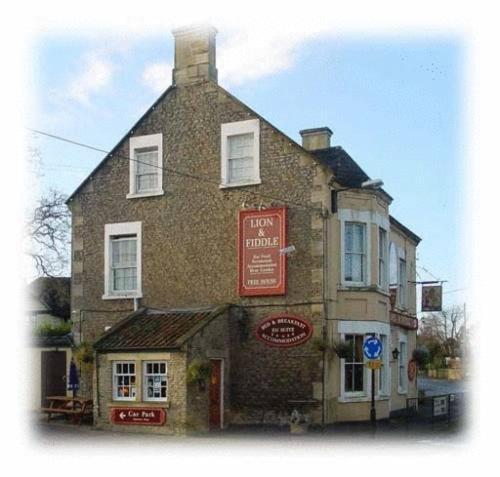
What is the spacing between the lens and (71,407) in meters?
28.0

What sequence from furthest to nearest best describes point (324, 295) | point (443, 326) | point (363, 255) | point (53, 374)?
point (443, 326) < point (53, 374) < point (363, 255) < point (324, 295)

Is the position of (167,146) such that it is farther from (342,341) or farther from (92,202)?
(342,341)

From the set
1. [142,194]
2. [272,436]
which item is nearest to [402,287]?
[142,194]

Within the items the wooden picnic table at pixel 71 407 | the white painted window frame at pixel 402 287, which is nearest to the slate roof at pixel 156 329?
the wooden picnic table at pixel 71 407

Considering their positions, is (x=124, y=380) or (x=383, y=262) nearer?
(x=124, y=380)

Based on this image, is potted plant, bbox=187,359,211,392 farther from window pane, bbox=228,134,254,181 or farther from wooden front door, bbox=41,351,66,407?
wooden front door, bbox=41,351,66,407

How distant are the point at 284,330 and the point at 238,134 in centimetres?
652

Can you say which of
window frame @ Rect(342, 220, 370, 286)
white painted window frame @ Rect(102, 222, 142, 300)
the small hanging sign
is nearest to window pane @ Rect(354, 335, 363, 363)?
window frame @ Rect(342, 220, 370, 286)

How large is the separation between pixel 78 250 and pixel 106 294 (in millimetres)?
2172

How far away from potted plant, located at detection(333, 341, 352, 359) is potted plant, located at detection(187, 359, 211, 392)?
3.88 m

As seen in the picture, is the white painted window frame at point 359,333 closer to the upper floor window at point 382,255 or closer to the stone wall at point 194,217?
the stone wall at point 194,217

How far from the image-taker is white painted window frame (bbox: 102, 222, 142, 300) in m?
28.6

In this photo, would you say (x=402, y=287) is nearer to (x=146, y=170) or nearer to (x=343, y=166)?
(x=343, y=166)

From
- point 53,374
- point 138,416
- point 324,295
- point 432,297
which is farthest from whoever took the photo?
point 432,297
